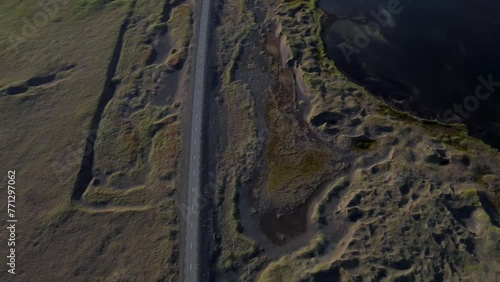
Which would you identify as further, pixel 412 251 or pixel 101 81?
pixel 101 81

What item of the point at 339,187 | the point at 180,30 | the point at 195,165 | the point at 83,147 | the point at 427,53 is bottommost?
the point at 427,53

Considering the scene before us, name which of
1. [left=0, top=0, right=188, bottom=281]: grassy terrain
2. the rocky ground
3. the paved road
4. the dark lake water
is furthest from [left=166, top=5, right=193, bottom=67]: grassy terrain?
the dark lake water

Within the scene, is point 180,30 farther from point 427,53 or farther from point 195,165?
point 427,53

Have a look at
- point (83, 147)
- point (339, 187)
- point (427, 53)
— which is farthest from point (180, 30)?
point (339, 187)

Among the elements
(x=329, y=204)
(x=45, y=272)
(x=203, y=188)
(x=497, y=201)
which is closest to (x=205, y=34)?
(x=203, y=188)

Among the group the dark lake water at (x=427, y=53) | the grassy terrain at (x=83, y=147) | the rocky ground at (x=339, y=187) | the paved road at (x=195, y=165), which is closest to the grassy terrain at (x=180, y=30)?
the paved road at (x=195, y=165)

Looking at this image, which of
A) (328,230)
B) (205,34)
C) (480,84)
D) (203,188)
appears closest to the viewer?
(328,230)

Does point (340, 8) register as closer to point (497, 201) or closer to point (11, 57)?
point (497, 201)
